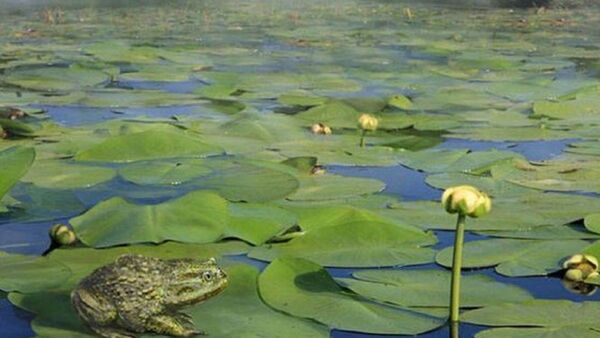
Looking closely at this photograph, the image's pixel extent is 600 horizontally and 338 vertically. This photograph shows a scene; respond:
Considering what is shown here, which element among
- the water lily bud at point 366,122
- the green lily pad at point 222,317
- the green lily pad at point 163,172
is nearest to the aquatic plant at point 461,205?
the green lily pad at point 222,317

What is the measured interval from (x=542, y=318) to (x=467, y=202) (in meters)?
0.36

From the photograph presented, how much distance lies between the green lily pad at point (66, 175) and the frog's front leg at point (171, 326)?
1154 mm

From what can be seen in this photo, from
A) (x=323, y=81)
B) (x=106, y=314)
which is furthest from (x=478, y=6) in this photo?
(x=106, y=314)

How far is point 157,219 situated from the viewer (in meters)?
2.35

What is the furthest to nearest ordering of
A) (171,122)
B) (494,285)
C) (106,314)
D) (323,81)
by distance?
(323,81), (171,122), (494,285), (106,314)

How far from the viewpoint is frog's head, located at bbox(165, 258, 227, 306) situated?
6.16ft

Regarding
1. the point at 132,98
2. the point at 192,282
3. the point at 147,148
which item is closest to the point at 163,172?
the point at 147,148

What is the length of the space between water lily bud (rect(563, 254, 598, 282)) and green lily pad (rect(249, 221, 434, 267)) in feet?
1.14

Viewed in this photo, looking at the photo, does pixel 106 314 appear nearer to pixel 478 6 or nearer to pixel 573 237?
pixel 573 237

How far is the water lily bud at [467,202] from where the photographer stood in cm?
168

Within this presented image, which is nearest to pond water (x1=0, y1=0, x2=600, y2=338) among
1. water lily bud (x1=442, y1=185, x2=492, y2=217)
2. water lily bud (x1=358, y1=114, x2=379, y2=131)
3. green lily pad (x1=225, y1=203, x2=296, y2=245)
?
green lily pad (x1=225, y1=203, x2=296, y2=245)

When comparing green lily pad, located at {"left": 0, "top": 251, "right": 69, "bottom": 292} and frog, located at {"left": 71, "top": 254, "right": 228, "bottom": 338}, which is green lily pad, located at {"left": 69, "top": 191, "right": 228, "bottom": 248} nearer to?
green lily pad, located at {"left": 0, "top": 251, "right": 69, "bottom": 292}

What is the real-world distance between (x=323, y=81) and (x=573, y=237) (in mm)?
3273

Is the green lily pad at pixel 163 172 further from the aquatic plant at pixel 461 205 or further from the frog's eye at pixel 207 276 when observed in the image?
the aquatic plant at pixel 461 205
